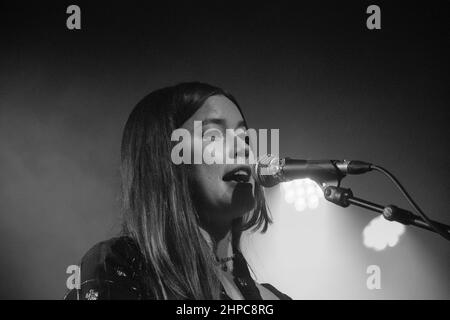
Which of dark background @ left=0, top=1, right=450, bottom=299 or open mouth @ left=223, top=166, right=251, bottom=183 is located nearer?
open mouth @ left=223, top=166, right=251, bottom=183

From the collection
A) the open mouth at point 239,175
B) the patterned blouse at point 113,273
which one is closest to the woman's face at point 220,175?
the open mouth at point 239,175

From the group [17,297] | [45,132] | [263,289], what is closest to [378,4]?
[263,289]

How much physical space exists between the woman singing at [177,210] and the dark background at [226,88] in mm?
713

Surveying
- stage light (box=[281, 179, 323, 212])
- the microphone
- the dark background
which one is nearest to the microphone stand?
the microphone

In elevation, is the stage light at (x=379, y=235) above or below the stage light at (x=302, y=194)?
below

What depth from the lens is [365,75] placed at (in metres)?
2.65

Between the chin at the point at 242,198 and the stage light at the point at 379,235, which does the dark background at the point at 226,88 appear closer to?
the stage light at the point at 379,235

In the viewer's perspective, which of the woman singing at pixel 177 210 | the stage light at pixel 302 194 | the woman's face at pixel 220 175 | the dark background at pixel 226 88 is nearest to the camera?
the woman singing at pixel 177 210

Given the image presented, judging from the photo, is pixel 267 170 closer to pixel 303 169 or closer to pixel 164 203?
pixel 303 169

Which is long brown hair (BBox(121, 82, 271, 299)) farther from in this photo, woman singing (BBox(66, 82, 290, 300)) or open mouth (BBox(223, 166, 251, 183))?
open mouth (BBox(223, 166, 251, 183))

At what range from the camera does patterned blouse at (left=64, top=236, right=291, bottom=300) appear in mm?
1261

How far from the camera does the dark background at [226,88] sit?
7.49 feet

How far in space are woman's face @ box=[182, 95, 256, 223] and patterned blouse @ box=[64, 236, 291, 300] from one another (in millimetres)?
293

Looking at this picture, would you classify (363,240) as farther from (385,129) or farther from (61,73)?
(61,73)
